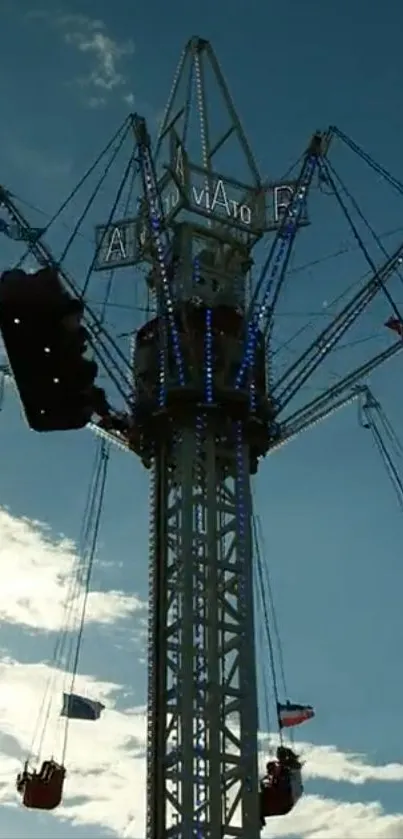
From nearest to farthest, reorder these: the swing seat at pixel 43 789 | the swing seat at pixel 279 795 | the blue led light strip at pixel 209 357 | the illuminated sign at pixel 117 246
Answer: the swing seat at pixel 43 789 → the swing seat at pixel 279 795 → the blue led light strip at pixel 209 357 → the illuminated sign at pixel 117 246

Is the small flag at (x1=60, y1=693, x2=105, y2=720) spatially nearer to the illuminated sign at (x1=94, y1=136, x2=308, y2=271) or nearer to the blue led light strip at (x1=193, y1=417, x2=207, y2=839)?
the blue led light strip at (x1=193, y1=417, x2=207, y2=839)

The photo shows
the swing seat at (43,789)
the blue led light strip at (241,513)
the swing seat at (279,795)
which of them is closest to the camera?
the swing seat at (43,789)

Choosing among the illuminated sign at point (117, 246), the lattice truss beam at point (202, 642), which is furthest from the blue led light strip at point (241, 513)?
the illuminated sign at point (117, 246)

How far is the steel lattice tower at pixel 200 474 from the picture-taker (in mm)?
44406

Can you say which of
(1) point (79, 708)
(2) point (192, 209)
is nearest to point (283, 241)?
(2) point (192, 209)

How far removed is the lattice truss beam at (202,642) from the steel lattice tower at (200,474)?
48 mm

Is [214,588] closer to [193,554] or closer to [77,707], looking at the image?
[193,554]

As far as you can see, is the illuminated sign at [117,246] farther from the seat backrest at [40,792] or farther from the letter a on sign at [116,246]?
the seat backrest at [40,792]

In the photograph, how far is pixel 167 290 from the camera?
51500 millimetres

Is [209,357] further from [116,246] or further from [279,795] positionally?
[279,795]

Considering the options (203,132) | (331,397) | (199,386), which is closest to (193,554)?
(199,386)

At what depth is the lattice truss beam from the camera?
144 feet

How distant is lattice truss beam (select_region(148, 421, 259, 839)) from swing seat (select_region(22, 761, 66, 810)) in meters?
3.33

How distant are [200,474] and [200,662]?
729 cm
